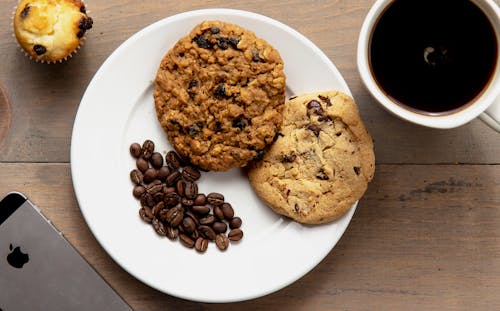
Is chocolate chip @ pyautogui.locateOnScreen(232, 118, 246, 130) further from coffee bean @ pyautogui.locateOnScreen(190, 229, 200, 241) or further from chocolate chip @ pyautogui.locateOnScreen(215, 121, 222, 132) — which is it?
coffee bean @ pyautogui.locateOnScreen(190, 229, 200, 241)

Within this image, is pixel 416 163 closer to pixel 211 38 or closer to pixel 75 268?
pixel 211 38

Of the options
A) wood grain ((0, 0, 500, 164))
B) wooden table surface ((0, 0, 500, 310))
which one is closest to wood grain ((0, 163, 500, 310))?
wooden table surface ((0, 0, 500, 310))

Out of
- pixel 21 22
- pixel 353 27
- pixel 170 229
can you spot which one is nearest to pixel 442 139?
pixel 353 27

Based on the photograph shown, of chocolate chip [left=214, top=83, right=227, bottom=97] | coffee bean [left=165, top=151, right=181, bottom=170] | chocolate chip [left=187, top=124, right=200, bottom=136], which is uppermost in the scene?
chocolate chip [left=214, top=83, right=227, bottom=97]

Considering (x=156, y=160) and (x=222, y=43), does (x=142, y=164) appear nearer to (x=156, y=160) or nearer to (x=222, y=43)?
(x=156, y=160)

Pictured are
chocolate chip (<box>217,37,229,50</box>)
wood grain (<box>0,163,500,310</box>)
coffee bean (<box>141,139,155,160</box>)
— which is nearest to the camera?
chocolate chip (<box>217,37,229,50</box>)

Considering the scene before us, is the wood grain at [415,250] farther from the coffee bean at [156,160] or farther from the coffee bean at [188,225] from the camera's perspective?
the coffee bean at [156,160]

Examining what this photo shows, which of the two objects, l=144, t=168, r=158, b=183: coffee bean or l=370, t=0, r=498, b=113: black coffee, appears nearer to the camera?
l=370, t=0, r=498, b=113: black coffee
